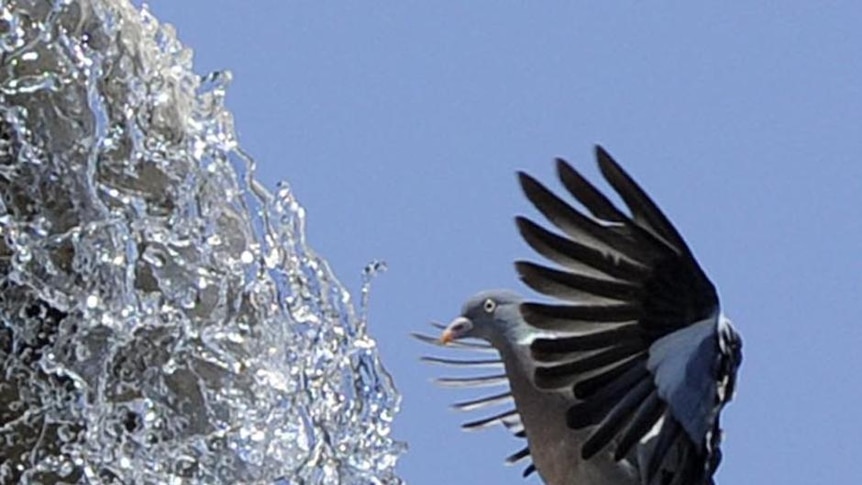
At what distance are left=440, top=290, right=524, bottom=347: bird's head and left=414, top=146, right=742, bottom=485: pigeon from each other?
66mm

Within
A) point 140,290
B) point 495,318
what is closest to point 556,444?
point 495,318

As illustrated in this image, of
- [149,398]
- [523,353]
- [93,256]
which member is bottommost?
[149,398]

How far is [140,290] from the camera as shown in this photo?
2438 mm

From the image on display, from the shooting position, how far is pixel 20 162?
2.34 metres

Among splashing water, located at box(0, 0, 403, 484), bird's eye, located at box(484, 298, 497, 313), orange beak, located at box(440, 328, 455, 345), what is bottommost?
splashing water, located at box(0, 0, 403, 484)

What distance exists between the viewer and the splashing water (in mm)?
2338

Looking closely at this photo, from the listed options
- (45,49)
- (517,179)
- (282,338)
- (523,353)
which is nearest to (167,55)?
(45,49)

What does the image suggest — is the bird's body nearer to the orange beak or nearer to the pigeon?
the pigeon

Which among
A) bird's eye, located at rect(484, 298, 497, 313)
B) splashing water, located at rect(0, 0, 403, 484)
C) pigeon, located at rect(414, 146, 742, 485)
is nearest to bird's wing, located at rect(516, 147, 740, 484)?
pigeon, located at rect(414, 146, 742, 485)

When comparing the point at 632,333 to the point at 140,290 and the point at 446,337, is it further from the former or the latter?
the point at 140,290

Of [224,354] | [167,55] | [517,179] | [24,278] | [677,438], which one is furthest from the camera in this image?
[677,438]

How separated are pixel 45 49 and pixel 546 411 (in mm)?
1469

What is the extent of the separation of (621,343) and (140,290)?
1.21 metres

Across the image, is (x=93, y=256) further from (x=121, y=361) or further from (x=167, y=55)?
(x=167, y=55)
